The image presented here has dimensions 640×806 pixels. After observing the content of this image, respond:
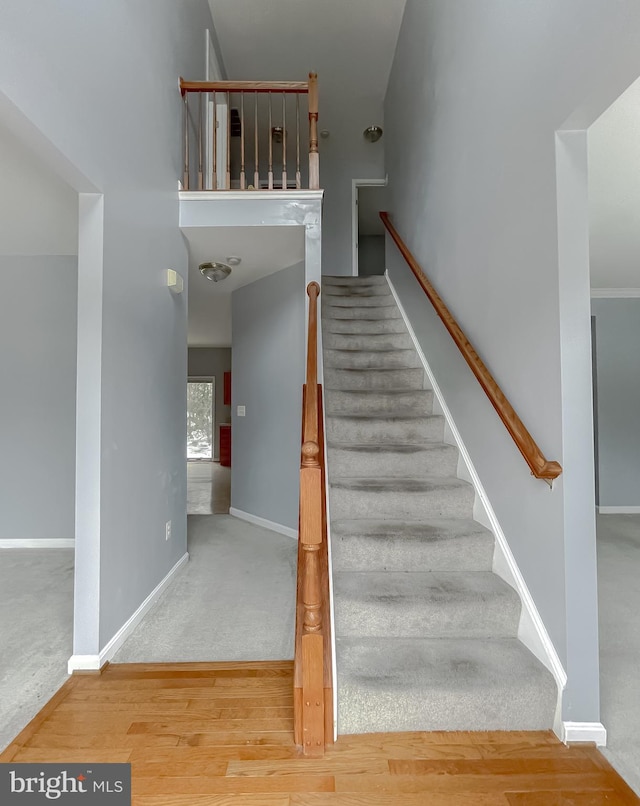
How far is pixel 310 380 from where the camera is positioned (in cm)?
213

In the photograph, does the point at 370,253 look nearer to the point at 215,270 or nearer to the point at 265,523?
the point at 215,270

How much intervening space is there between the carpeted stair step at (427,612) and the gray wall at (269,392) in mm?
2061

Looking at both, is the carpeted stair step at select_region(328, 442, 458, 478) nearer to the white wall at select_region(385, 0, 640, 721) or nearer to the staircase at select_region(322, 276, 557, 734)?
the staircase at select_region(322, 276, 557, 734)

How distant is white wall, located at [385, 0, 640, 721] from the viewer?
1.58m

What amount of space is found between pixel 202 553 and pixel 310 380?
2222mm

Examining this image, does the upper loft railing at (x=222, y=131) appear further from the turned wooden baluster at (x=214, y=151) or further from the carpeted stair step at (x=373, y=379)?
the carpeted stair step at (x=373, y=379)

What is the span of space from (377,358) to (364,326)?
592 millimetres

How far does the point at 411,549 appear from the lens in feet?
7.15

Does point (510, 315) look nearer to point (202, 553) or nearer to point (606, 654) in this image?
point (606, 654)

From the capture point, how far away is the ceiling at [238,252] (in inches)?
131

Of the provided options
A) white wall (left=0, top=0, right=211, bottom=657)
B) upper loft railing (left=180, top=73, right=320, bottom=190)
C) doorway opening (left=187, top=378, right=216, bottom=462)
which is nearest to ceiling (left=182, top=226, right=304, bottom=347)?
upper loft railing (left=180, top=73, right=320, bottom=190)

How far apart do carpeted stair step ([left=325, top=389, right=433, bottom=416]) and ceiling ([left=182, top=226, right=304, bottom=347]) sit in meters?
1.32

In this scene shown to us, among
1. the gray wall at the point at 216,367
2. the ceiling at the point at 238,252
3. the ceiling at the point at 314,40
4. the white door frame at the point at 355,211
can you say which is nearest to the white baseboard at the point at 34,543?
the ceiling at the point at 238,252

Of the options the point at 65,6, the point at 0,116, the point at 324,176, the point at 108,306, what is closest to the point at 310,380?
the point at 108,306
